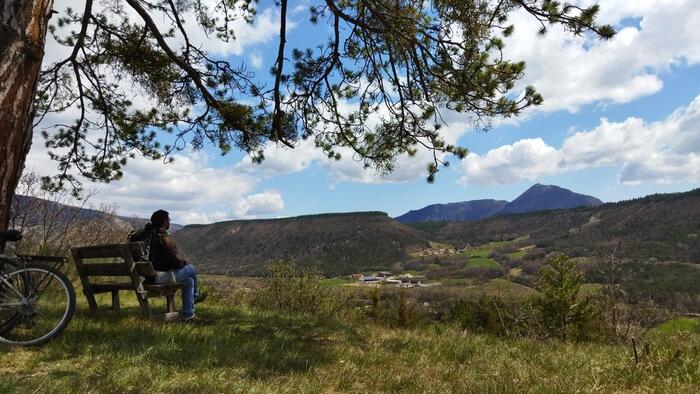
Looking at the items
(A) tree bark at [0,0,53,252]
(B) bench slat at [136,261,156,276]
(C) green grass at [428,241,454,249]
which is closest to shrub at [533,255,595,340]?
(B) bench slat at [136,261,156,276]

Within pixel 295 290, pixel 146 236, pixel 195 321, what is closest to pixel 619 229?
pixel 295 290

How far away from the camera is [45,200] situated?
9844 mm

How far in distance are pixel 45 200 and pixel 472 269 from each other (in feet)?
342

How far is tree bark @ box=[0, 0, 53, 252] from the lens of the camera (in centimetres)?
414

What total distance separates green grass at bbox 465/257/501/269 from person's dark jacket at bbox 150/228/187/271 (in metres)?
109

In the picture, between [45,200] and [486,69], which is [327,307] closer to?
[45,200]

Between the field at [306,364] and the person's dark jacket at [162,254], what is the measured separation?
2.57 feet

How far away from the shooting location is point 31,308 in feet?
15.0

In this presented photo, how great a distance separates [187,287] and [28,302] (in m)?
2.25

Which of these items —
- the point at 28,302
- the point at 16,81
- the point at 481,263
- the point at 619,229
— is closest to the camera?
the point at 16,81

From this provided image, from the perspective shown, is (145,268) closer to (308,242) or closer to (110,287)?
(110,287)

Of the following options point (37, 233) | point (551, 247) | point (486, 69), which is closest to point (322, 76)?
point (486, 69)

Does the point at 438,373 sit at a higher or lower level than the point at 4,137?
lower

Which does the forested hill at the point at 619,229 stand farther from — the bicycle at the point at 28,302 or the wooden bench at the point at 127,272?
the bicycle at the point at 28,302
